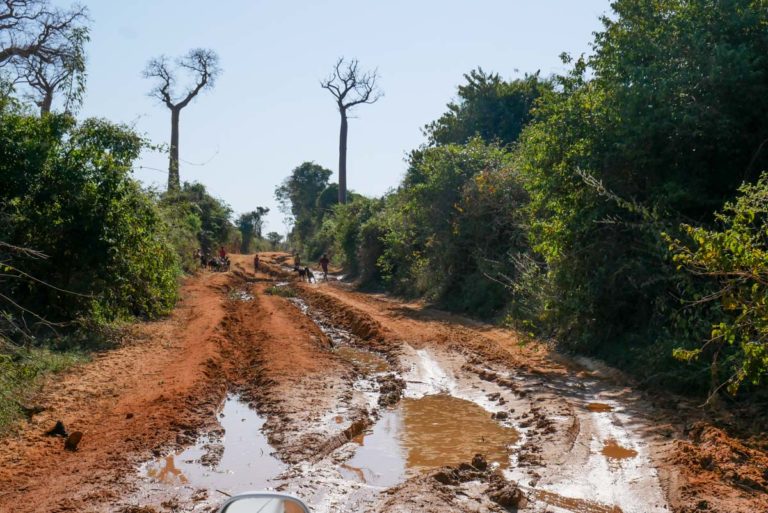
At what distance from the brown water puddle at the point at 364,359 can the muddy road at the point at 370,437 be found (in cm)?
8

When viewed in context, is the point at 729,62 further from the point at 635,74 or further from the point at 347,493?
the point at 347,493

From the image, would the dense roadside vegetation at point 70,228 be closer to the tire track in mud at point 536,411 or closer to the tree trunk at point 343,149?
the tire track in mud at point 536,411

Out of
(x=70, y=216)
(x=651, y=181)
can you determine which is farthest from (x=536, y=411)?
(x=70, y=216)

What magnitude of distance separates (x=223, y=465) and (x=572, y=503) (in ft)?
11.6

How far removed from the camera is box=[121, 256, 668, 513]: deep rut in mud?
6.45 meters

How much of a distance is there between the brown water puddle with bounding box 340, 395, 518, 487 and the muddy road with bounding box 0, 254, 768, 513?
1.3 inches

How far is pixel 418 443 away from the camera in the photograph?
8.59m

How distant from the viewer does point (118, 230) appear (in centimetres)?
1538

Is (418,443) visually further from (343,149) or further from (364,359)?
(343,149)

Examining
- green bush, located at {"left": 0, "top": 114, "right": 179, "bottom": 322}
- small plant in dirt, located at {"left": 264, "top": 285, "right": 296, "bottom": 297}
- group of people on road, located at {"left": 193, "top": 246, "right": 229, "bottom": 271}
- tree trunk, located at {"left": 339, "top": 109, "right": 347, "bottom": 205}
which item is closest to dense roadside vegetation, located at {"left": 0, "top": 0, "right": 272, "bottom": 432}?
green bush, located at {"left": 0, "top": 114, "right": 179, "bottom": 322}

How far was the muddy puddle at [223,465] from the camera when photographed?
6934mm

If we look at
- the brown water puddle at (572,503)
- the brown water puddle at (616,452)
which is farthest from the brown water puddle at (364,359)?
the brown water puddle at (572,503)

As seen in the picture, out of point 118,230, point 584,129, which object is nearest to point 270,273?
point 118,230

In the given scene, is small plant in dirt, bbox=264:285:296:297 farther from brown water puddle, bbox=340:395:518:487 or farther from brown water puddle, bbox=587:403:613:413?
brown water puddle, bbox=587:403:613:413
